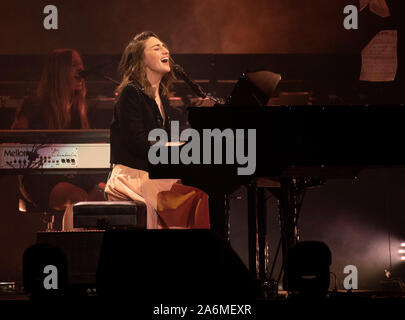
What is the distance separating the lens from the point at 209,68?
5.59 meters

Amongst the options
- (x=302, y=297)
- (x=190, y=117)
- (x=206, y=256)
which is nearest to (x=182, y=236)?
(x=206, y=256)

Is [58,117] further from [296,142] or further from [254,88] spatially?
[296,142]

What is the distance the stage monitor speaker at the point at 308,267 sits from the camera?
6.03 ft

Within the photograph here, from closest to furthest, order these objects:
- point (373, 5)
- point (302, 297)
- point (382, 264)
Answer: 1. point (302, 297)
2. point (382, 264)
3. point (373, 5)

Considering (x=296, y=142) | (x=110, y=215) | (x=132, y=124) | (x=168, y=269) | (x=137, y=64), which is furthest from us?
(x=137, y=64)

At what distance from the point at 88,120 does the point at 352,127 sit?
3.08 m

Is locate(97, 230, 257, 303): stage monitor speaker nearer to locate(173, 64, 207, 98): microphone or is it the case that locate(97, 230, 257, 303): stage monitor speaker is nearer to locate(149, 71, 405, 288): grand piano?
locate(149, 71, 405, 288): grand piano

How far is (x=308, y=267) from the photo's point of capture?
1.85 metres

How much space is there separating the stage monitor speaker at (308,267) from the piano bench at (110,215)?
1.97 metres

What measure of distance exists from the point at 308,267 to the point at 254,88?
4.82 ft

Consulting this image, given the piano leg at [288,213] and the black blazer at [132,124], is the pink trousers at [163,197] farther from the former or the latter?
the piano leg at [288,213]

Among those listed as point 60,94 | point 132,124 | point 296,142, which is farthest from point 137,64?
point 296,142
